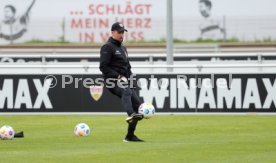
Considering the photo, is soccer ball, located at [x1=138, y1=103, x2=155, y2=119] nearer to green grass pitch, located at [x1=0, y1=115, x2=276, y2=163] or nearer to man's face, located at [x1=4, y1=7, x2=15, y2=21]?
green grass pitch, located at [x1=0, y1=115, x2=276, y2=163]

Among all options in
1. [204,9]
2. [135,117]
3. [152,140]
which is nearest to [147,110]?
[135,117]

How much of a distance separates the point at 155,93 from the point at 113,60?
25.3 ft

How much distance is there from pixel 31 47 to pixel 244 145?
30366 millimetres

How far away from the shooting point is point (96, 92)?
24359 mm

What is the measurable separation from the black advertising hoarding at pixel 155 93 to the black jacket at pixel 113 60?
749 cm

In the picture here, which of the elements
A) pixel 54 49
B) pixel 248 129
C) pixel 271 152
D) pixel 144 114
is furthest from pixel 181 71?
pixel 54 49

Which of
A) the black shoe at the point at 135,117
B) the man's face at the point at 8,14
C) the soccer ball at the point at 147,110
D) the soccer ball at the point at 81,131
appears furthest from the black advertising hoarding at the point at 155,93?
the man's face at the point at 8,14

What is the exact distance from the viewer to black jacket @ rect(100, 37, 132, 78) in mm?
16266

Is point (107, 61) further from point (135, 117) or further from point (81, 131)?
point (81, 131)

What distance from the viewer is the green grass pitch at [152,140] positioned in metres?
13.5

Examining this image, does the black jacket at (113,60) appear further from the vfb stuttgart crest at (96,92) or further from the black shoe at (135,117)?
the vfb stuttgart crest at (96,92)

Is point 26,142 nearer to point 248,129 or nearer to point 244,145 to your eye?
point 244,145

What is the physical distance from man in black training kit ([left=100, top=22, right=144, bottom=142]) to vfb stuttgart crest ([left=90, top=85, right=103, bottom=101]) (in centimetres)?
780

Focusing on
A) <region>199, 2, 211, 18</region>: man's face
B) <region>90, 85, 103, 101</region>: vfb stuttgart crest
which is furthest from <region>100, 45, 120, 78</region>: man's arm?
<region>199, 2, 211, 18</region>: man's face
